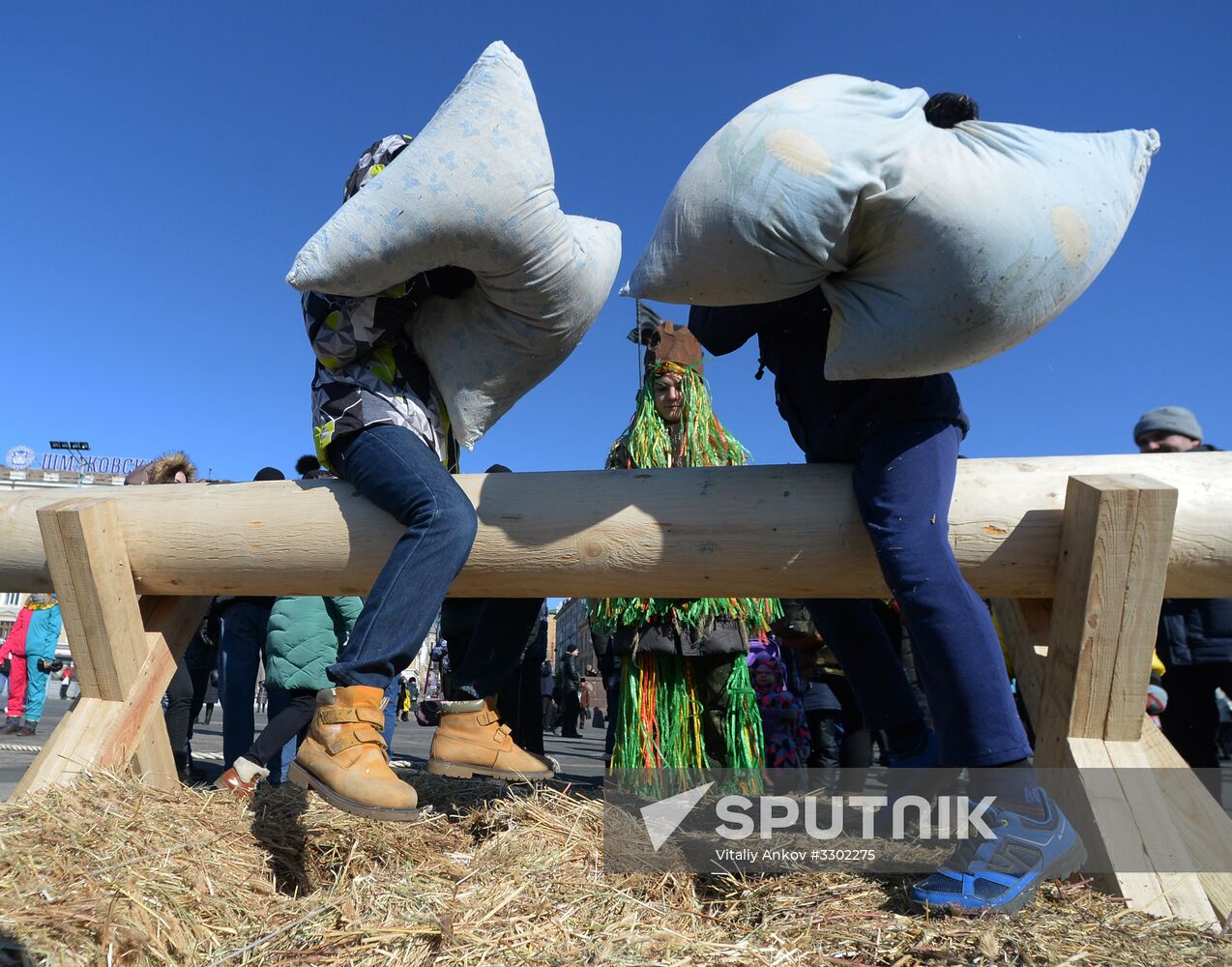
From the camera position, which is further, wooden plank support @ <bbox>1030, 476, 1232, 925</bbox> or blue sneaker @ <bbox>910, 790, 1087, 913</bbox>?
wooden plank support @ <bbox>1030, 476, 1232, 925</bbox>

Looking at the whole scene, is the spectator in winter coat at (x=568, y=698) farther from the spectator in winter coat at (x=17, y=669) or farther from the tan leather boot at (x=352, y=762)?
the tan leather boot at (x=352, y=762)

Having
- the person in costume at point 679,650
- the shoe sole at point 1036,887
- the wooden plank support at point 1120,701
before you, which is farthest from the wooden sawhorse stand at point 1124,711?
the person in costume at point 679,650

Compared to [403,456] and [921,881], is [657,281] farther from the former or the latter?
[921,881]

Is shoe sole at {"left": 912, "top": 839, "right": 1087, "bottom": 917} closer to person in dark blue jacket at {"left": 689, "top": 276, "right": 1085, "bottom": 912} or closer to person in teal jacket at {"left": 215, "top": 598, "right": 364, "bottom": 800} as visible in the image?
person in dark blue jacket at {"left": 689, "top": 276, "right": 1085, "bottom": 912}

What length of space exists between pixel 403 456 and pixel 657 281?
713 mm

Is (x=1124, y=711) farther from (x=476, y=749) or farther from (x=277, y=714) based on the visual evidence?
(x=277, y=714)

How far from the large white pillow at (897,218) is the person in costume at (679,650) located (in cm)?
221

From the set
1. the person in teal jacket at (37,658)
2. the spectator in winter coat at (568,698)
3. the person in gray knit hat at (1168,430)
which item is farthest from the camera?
the spectator in winter coat at (568,698)

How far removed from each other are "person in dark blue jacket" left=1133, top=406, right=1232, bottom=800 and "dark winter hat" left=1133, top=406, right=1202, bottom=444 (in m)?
0.31

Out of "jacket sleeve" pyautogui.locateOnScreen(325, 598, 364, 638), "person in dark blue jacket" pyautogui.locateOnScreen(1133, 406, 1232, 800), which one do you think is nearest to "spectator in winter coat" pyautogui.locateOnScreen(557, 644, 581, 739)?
"jacket sleeve" pyautogui.locateOnScreen(325, 598, 364, 638)

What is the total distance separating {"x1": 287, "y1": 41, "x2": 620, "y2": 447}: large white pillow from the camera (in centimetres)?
188

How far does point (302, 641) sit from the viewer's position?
4.21 meters

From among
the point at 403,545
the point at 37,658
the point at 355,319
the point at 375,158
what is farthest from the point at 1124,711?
the point at 37,658

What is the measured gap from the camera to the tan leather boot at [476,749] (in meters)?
2.21
